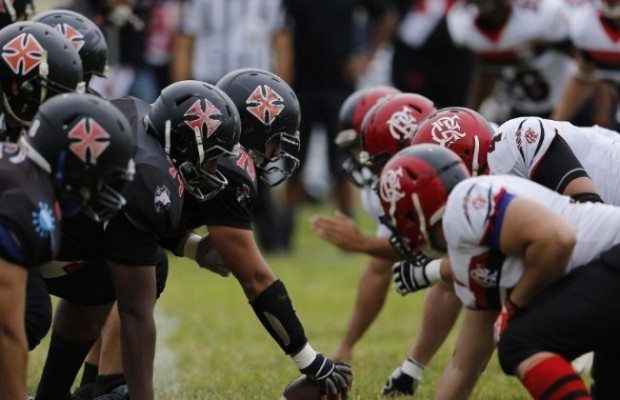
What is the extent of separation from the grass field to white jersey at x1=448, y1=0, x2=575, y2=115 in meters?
1.59

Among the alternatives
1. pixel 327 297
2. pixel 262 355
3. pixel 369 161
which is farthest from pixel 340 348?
pixel 327 297

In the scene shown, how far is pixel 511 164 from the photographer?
5277 millimetres

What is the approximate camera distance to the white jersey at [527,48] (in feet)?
28.2

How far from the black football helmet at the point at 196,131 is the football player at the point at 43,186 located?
58 cm

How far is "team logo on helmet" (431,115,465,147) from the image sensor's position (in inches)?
209

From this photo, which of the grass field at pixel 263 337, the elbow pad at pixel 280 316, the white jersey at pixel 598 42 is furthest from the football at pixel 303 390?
the white jersey at pixel 598 42

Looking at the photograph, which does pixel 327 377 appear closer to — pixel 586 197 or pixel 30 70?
pixel 586 197

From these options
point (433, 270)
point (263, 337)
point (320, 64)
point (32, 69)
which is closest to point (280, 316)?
point (433, 270)

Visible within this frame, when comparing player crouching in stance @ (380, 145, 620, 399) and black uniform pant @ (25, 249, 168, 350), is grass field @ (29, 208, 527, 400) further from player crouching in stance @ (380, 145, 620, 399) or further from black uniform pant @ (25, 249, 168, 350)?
player crouching in stance @ (380, 145, 620, 399)

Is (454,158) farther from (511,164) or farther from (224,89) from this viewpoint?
(224,89)

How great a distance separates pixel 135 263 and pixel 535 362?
1.42 metres

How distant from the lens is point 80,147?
14.0 ft

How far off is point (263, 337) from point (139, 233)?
3.23 m

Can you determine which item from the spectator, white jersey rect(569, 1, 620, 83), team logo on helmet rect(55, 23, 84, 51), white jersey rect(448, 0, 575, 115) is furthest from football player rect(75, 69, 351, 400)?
the spectator
